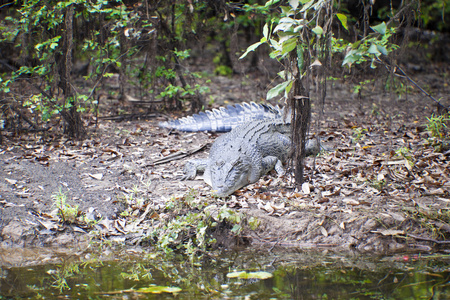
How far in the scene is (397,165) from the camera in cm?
482

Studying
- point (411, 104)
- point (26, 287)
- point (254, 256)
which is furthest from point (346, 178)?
point (411, 104)

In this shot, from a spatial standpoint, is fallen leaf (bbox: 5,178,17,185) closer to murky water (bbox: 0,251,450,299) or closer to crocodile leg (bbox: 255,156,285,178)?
murky water (bbox: 0,251,450,299)

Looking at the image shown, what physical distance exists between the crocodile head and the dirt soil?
0.37ft

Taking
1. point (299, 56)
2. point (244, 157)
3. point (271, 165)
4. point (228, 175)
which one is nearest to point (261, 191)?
point (228, 175)

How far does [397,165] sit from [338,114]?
3.42 metres

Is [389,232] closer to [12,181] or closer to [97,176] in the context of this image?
[97,176]

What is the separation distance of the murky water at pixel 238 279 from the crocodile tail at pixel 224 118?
151 inches

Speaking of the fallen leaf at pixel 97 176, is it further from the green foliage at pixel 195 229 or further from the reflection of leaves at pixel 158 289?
the reflection of leaves at pixel 158 289

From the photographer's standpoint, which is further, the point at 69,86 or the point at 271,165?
the point at 69,86

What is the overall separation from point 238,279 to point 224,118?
4.49 metres

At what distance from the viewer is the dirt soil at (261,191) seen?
3738 millimetres

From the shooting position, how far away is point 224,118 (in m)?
7.32

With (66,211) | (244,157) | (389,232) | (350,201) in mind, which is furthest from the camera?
(244,157)

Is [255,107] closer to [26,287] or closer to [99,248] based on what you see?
[99,248]
